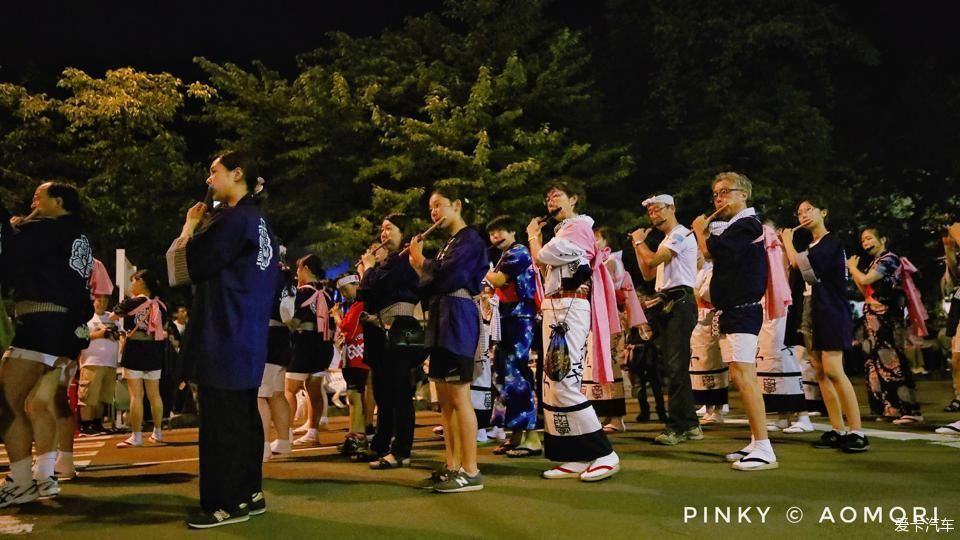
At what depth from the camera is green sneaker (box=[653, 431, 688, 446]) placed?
7.93 m

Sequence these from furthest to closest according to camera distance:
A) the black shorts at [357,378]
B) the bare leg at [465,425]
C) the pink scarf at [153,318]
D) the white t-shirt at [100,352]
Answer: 1. the white t-shirt at [100,352]
2. the pink scarf at [153,318]
3. the black shorts at [357,378]
4. the bare leg at [465,425]

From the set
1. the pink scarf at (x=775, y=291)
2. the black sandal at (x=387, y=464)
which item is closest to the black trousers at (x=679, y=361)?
the pink scarf at (x=775, y=291)

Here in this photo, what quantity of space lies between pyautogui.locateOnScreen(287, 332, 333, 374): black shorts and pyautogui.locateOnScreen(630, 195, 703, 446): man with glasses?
11.2 feet

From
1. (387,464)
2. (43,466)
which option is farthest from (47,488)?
(387,464)

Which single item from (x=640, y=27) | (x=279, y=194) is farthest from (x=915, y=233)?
(x=279, y=194)

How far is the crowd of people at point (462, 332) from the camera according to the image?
5.18 m

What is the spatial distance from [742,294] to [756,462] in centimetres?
124

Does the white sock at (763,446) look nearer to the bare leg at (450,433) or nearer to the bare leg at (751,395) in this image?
the bare leg at (751,395)

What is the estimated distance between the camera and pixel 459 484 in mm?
5879

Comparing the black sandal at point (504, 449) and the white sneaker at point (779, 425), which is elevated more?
the black sandal at point (504, 449)

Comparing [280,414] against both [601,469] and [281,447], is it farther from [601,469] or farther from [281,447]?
[601,469]

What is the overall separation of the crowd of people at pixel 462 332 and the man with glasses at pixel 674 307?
0.02 metres

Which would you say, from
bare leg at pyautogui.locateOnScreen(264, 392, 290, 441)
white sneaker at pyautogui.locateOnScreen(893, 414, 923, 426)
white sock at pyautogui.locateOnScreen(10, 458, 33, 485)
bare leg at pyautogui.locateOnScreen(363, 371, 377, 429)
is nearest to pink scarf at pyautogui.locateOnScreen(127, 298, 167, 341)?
bare leg at pyautogui.locateOnScreen(264, 392, 290, 441)

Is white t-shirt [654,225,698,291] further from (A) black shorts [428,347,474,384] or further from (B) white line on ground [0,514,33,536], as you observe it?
(B) white line on ground [0,514,33,536]
